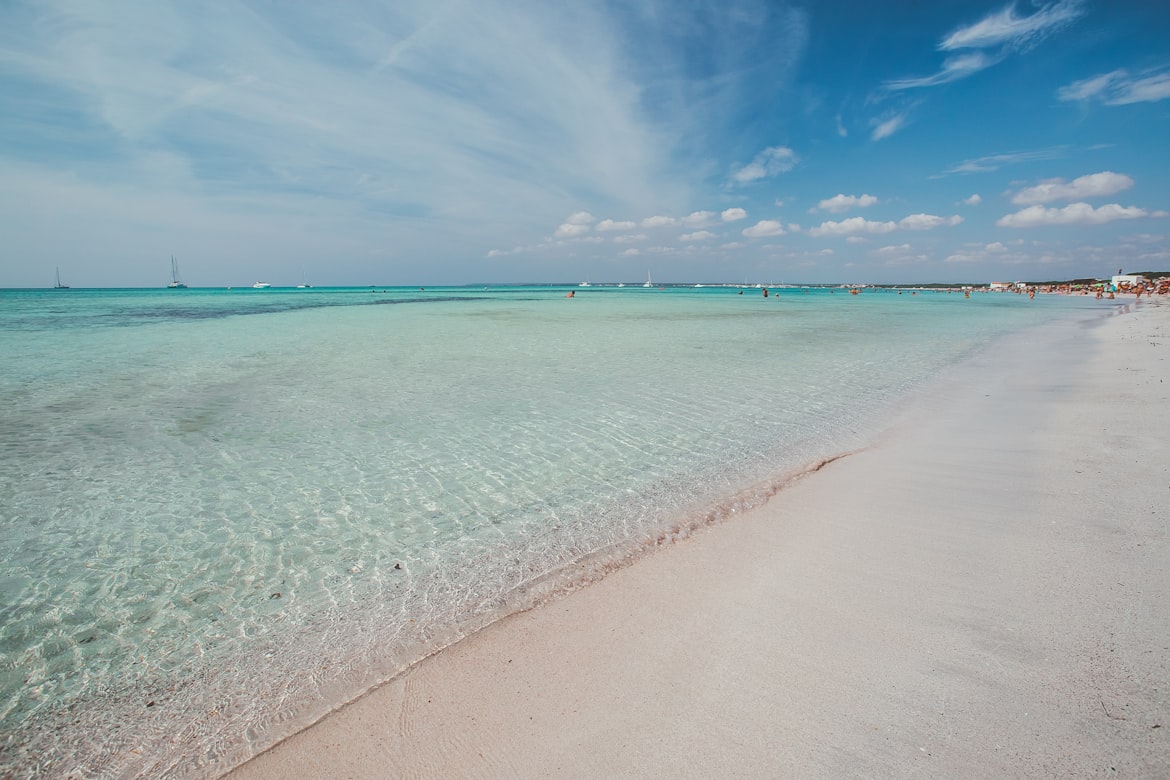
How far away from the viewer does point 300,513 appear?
5.46 metres

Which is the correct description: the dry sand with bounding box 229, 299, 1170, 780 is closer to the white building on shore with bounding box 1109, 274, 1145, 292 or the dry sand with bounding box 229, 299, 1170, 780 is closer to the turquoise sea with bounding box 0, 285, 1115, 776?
the turquoise sea with bounding box 0, 285, 1115, 776

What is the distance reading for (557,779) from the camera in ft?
7.77

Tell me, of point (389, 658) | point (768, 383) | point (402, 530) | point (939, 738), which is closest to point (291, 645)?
point (389, 658)

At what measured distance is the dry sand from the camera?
2436 millimetres

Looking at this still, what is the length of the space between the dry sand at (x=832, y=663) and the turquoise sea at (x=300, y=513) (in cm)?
49

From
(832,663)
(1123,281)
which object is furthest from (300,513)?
(1123,281)

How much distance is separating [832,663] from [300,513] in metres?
5.17

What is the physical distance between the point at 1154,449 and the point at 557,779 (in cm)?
861

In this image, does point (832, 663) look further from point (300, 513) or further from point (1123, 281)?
point (1123, 281)

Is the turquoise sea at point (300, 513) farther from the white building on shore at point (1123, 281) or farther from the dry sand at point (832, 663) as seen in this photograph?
the white building on shore at point (1123, 281)

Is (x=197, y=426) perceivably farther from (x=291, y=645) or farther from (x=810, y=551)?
(x=810, y=551)

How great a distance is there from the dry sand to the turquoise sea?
49cm

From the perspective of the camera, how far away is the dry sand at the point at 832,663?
244 cm

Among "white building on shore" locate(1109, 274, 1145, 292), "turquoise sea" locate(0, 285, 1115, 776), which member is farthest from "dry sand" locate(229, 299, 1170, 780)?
"white building on shore" locate(1109, 274, 1145, 292)
